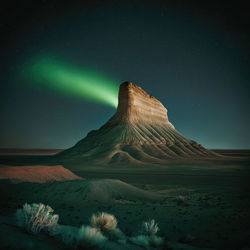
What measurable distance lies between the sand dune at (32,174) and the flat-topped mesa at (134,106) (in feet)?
121

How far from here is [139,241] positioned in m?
5.04

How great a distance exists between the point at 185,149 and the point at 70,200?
4658cm

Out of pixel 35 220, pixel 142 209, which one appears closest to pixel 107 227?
pixel 35 220

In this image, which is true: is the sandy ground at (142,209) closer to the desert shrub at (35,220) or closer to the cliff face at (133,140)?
the desert shrub at (35,220)

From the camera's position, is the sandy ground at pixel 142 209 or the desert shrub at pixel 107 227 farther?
the sandy ground at pixel 142 209

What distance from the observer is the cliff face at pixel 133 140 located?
41150 mm

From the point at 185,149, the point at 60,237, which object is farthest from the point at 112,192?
the point at 185,149

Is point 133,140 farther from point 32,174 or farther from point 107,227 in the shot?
point 107,227

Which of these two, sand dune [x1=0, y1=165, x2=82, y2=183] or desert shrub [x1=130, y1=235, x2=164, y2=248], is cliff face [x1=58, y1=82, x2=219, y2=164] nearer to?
sand dune [x1=0, y1=165, x2=82, y2=183]

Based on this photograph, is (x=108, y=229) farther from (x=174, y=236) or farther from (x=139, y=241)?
(x=174, y=236)

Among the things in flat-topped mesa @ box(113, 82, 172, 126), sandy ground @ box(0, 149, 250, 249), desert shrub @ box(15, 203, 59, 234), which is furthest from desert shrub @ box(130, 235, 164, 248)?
flat-topped mesa @ box(113, 82, 172, 126)

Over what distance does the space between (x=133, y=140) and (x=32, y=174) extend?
33041mm

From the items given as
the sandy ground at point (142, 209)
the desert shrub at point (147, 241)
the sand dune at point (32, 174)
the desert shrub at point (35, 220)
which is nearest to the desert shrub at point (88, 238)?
the sandy ground at point (142, 209)

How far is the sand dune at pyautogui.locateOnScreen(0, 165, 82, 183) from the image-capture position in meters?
14.4
